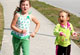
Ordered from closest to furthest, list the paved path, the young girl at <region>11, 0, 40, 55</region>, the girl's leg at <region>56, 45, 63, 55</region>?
the young girl at <region>11, 0, 40, 55</region>, the girl's leg at <region>56, 45, 63, 55</region>, the paved path

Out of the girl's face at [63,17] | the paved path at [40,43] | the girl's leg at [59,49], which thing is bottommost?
the paved path at [40,43]

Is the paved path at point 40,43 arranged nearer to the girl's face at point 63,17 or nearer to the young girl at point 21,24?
the young girl at point 21,24

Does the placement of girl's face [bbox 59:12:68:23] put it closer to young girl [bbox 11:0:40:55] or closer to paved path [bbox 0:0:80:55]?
young girl [bbox 11:0:40:55]

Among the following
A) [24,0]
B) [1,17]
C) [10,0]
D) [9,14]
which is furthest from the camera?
[10,0]

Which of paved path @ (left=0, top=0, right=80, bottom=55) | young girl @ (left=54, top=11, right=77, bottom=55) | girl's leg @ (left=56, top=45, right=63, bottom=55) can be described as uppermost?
young girl @ (left=54, top=11, right=77, bottom=55)

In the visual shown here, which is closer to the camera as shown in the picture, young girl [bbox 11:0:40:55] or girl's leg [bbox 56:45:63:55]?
young girl [bbox 11:0:40:55]

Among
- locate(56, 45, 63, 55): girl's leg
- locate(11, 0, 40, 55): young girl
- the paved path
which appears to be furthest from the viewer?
the paved path

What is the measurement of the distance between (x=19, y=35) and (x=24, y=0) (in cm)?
63

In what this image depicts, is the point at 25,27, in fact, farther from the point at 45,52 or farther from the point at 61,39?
the point at 45,52

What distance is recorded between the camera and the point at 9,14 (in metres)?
11.8

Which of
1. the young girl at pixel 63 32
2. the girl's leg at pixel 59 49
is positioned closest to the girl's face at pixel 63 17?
the young girl at pixel 63 32

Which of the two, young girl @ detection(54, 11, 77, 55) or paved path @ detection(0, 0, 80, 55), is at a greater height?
young girl @ detection(54, 11, 77, 55)

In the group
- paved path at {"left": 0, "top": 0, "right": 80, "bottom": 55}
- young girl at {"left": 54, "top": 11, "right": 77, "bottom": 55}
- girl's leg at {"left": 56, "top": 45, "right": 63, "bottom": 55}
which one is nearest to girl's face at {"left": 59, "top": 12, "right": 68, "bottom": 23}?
young girl at {"left": 54, "top": 11, "right": 77, "bottom": 55}

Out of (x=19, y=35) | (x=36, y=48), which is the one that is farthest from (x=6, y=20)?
(x=19, y=35)
